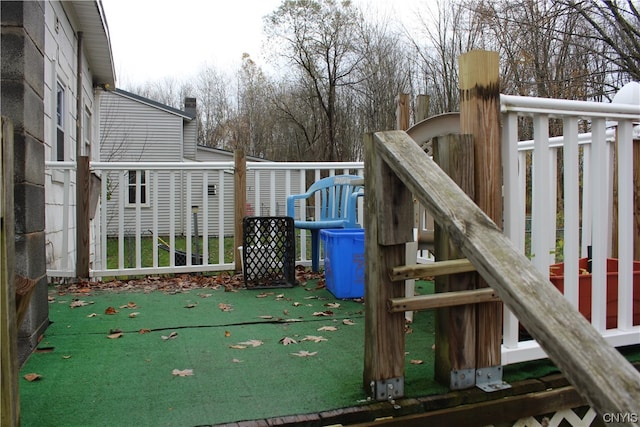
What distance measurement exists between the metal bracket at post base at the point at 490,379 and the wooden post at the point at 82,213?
3.34 m

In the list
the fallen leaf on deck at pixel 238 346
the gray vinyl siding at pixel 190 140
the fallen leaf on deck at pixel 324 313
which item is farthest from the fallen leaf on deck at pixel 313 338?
the gray vinyl siding at pixel 190 140

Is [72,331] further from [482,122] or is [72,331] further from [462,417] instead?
[482,122]

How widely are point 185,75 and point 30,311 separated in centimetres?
2739

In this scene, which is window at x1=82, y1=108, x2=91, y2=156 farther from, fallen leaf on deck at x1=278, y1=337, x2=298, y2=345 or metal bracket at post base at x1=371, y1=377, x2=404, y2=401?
metal bracket at post base at x1=371, y1=377, x2=404, y2=401

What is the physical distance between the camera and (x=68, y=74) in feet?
20.9

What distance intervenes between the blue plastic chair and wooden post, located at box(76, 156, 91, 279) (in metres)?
1.68

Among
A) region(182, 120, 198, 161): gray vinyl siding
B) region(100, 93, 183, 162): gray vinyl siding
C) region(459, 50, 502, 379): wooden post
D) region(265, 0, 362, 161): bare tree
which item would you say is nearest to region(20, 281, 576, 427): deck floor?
region(459, 50, 502, 379): wooden post

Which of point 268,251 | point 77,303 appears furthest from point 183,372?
point 268,251

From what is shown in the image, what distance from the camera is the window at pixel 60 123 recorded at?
5.76m

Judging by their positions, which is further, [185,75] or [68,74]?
[185,75]

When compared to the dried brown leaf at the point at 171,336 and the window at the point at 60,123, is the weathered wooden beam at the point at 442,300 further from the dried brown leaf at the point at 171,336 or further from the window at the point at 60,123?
the window at the point at 60,123

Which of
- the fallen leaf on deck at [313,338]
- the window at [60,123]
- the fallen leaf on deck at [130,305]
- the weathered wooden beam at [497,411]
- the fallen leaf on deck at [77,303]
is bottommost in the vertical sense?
the weathered wooden beam at [497,411]

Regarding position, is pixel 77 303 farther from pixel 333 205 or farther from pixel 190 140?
pixel 190 140

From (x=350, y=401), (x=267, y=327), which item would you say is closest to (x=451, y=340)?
(x=350, y=401)
